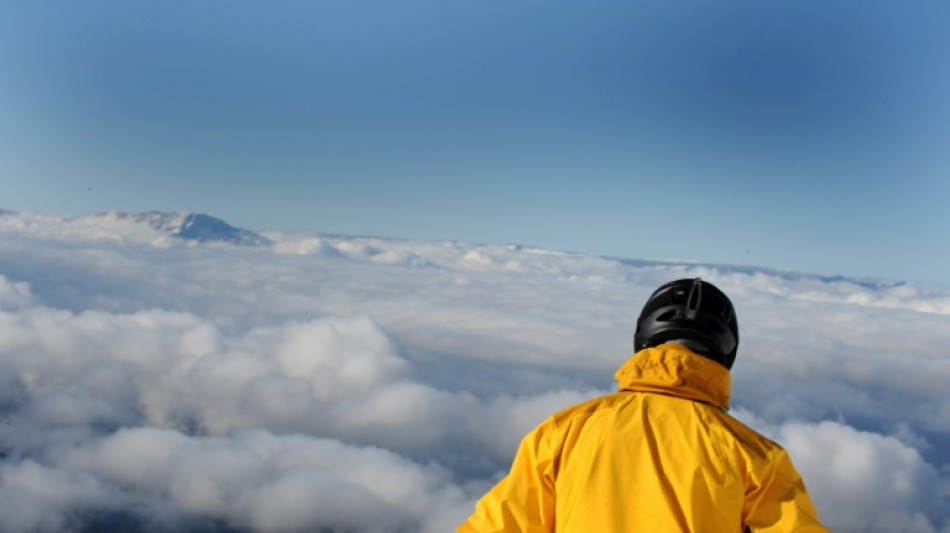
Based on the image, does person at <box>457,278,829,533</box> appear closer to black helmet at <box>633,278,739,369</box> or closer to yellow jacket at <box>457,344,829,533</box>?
yellow jacket at <box>457,344,829,533</box>

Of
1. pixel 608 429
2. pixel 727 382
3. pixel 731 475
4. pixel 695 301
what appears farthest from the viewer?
pixel 695 301

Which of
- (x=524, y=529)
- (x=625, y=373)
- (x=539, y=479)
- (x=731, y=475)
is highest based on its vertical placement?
(x=625, y=373)

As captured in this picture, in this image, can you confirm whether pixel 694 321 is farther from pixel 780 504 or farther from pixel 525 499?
pixel 525 499

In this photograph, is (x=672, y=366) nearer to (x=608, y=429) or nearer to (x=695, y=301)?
(x=608, y=429)

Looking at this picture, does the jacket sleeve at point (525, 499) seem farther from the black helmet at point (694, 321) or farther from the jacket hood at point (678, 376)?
the black helmet at point (694, 321)

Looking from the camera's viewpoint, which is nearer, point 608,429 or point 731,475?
point 731,475

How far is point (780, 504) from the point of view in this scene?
10.4 feet

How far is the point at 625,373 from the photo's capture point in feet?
12.3

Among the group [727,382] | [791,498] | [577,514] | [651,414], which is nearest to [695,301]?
[727,382]

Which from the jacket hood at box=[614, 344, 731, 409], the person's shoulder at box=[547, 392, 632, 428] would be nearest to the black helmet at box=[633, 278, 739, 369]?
the jacket hood at box=[614, 344, 731, 409]

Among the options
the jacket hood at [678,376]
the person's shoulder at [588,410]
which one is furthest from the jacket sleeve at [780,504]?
the person's shoulder at [588,410]

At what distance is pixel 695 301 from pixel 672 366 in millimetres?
943

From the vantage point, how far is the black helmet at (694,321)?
427cm

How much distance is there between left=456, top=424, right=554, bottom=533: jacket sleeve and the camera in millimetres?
3439
